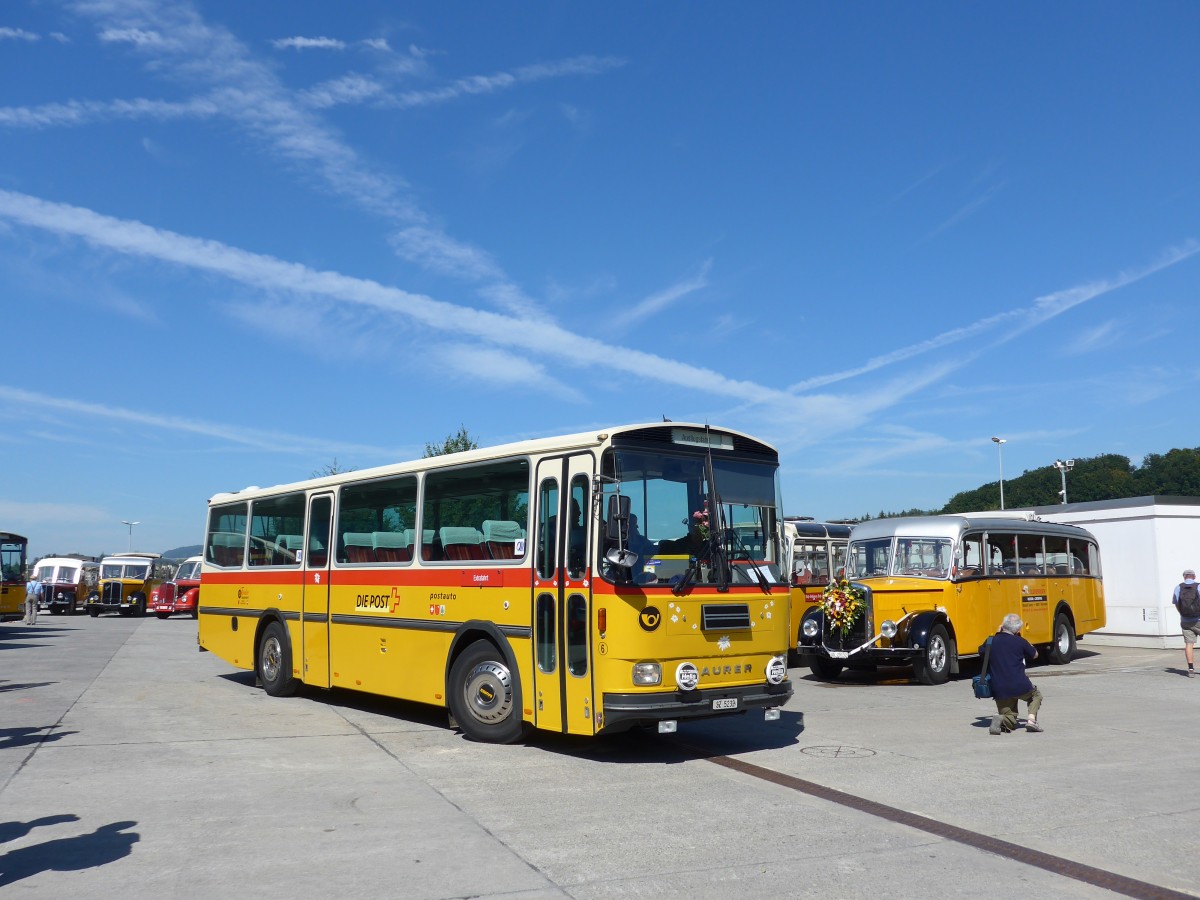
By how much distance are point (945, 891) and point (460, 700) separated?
6.23m

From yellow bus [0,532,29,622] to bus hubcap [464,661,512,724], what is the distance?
21.8m

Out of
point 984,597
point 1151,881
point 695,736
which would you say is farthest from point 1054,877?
point 984,597

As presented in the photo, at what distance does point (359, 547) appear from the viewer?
13.1 metres

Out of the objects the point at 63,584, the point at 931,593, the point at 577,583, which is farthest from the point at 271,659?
the point at 63,584

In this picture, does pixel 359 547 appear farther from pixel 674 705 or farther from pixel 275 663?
pixel 674 705

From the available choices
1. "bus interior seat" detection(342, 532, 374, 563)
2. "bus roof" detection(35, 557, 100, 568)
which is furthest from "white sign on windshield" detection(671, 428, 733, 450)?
"bus roof" detection(35, 557, 100, 568)

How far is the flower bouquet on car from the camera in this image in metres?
17.0

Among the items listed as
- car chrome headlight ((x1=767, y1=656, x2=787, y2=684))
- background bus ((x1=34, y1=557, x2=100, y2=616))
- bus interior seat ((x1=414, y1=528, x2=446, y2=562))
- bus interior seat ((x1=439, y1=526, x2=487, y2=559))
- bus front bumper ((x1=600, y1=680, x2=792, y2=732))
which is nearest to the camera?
bus front bumper ((x1=600, y1=680, x2=792, y2=732))

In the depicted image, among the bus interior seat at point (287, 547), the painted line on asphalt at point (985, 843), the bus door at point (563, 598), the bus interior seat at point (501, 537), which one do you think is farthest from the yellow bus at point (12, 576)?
the painted line on asphalt at point (985, 843)

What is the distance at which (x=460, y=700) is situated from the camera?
36.1 feet

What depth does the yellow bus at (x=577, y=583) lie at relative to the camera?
9.30m

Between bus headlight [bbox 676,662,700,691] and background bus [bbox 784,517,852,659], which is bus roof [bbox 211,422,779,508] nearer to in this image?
bus headlight [bbox 676,662,700,691]

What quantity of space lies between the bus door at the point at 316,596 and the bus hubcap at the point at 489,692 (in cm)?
342

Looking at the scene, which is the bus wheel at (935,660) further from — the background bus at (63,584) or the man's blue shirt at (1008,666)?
the background bus at (63,584)
